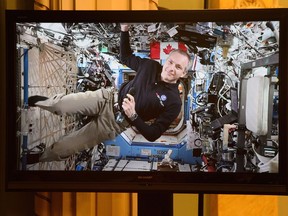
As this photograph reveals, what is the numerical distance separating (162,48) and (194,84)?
5.8 inches

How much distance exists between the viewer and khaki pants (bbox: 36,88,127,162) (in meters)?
1.15

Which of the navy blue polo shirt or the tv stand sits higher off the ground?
the navy blue polo shirt

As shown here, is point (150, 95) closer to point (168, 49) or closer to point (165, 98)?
point (165, 98)

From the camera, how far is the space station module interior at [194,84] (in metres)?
1.12

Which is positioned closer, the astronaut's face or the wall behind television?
the astronaut's face

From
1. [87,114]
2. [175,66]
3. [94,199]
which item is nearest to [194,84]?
[175,66]

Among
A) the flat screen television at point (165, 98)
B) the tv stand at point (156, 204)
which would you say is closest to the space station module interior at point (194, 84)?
the flat screen television at point (165, 98)

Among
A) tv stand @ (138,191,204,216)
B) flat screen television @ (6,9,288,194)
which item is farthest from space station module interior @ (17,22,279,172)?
tv stand @ (138,191,204,216)

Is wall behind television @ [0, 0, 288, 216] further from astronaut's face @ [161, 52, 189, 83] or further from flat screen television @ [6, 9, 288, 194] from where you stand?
astronaut's face @ [161, 52, 189, 83]

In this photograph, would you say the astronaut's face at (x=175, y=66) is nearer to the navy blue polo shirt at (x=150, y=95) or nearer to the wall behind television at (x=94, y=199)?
the navy blue polo shirt at (x=150, y=95)

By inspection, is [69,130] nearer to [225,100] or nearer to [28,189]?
[28,189]

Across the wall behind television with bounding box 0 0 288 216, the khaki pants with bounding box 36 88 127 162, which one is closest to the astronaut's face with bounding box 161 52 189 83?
the khaki pants with bounding box 36 88 127 162

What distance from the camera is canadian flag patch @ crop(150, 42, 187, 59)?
1125 mm

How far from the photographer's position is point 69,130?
1.15 m
